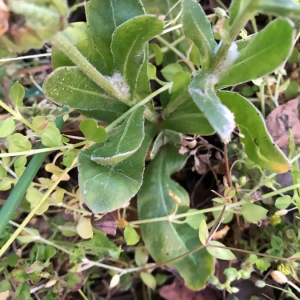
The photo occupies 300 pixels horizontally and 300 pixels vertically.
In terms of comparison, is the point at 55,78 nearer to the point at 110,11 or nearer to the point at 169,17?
the point at 110,11

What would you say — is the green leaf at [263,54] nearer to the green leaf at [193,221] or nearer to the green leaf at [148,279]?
the green leaf at [193,221]

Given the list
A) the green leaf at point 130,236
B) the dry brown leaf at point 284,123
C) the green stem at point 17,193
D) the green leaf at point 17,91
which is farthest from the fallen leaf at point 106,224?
the dry brown leaf at point 284,123

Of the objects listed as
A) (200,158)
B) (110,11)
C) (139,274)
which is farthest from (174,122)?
(139,274)

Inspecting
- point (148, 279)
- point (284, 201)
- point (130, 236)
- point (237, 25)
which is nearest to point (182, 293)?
point (148, 279)

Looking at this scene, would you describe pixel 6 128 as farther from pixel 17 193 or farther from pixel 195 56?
pixel 195 56

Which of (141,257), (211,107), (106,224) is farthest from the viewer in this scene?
(141,257)

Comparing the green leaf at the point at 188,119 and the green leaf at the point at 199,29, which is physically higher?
the green leaf at the point at 199,29

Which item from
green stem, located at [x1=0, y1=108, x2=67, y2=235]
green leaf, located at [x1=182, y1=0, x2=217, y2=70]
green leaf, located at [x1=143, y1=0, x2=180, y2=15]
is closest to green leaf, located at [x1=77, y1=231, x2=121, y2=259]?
green stem, located at [x1=0, y1=108, x2=67, y2=235]
